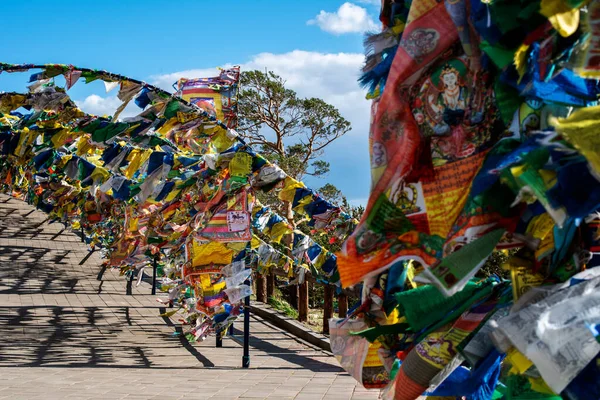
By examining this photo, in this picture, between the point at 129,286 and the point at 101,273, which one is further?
the point at 101,273

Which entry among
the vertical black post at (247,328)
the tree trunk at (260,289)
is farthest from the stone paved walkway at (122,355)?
the tree trunk at (260,289)

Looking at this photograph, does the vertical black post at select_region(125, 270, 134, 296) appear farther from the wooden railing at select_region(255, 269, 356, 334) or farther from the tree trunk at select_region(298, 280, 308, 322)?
the tree trunk at select_region(298, 280, 308, 322)

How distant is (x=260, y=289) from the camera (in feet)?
52.3

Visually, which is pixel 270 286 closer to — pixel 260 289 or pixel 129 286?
pixel 260 289

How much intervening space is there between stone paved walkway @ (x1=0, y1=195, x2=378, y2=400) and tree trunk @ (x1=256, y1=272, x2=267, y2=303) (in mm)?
1766

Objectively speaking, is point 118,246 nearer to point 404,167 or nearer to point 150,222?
point 150,222

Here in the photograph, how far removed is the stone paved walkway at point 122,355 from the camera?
691 cm

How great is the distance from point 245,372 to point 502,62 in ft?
20.6

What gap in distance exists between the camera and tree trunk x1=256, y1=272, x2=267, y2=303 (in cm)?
1581

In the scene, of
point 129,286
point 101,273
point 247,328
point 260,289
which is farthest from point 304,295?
point 101,273

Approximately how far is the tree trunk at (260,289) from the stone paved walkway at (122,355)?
177cm

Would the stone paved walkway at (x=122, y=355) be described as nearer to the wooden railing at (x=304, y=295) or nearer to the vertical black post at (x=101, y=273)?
the vertical black post at (x=101, y=273)

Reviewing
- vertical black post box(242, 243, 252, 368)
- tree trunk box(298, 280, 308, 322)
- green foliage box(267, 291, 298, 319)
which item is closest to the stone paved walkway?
vertical black post box(242, 243, 252, 368)

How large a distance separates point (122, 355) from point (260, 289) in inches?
243
